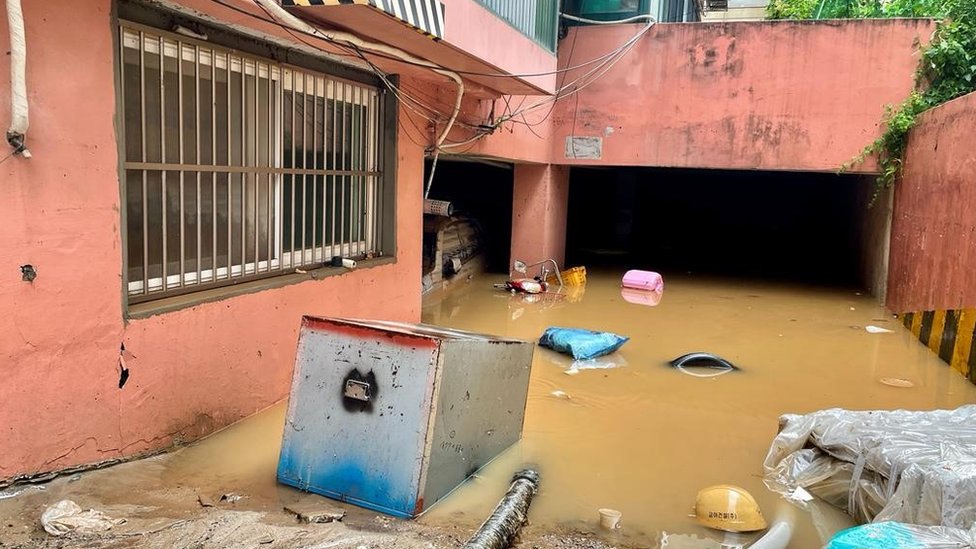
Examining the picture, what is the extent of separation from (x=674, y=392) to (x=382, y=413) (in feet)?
11.2

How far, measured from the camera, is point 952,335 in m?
7.32

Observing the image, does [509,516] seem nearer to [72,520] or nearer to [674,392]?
[72,520]

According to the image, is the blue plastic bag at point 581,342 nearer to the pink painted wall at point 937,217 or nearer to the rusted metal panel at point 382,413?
the rusted metal panel at point 382,413

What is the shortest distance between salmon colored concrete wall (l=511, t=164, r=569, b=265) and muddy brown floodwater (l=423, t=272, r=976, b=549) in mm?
1153

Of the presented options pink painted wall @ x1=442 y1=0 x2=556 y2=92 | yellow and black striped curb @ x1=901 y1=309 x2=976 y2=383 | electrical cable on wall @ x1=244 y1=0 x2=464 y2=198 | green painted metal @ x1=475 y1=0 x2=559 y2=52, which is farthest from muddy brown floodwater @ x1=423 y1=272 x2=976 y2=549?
green painted metal @ x1=475 y1=0 x2=559 y2=52

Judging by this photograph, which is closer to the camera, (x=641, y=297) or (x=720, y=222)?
(x=641, y=297)

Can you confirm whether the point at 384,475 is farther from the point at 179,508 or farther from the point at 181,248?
the point at 181,248

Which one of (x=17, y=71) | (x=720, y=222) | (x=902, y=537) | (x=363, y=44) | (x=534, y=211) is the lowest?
(x=902, y=537)

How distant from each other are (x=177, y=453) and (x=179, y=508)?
33.4 inches

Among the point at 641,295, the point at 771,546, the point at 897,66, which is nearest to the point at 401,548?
the point at 771,546

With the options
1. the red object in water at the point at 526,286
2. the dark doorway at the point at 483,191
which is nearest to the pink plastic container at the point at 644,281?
the red object in water at the point at 526,286

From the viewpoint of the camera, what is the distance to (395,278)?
6.91 meters

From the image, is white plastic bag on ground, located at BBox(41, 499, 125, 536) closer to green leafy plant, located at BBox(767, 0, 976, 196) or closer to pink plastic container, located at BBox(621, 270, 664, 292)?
pink plastic container, located at BBox(621, 270, 664, 292)

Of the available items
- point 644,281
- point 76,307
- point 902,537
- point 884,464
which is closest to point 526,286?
point 644,281
